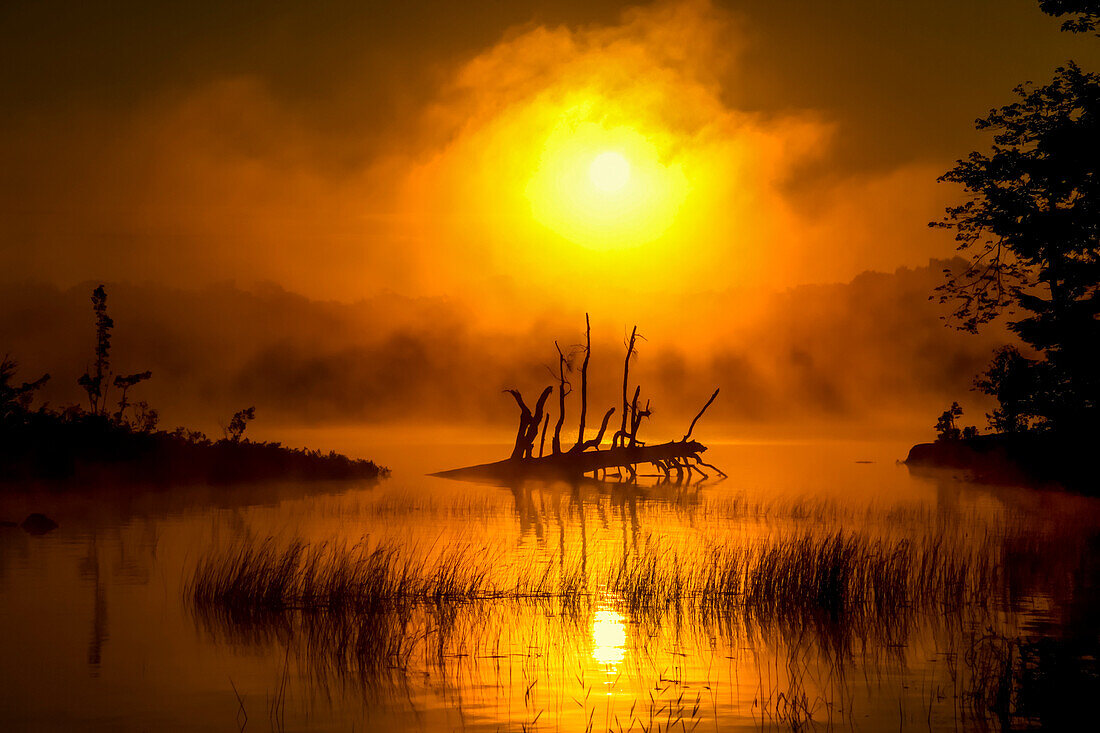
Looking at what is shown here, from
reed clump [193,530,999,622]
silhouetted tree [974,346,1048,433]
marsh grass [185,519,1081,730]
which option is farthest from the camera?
silhouetted tree [974,346,1048,433]

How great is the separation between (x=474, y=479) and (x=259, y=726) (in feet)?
165

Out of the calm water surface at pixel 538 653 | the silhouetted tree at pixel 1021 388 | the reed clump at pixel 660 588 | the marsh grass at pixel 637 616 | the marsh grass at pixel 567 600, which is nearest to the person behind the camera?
the calm water surface at pixel 538 653

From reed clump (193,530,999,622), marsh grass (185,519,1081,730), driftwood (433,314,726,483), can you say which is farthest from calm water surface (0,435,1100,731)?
driftwood (433,314,726,483)

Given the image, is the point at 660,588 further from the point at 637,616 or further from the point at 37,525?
the point at 37,525

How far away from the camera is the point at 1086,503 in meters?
42.9

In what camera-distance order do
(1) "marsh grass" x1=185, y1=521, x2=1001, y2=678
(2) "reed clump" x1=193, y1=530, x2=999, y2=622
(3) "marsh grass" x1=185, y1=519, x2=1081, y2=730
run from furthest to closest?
1. (2) "reed clump" x1=193, y1=530, x2=999, y2=622
2. (1) "marsh grass" x1=185, y1=521, x2=1001, y2=678
3. (3) "marsh grass" x1=185, y1=519, x2=1081, y2=730

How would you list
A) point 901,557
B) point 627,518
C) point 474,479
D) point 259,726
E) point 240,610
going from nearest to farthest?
point 259,726
point 240,610
point 901,557
point 627,518
point 474,479

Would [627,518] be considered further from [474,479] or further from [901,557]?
[474,479]

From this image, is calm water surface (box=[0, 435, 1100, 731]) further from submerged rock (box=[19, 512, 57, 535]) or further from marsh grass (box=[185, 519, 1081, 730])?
submerged rock (box=[19, 512, 57, 535])

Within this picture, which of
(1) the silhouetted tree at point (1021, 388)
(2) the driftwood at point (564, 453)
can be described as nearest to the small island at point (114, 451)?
(2) the driftwood at point (564, 453)

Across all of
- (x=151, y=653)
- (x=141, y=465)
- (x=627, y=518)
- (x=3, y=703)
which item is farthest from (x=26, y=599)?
(x=141, y=465)

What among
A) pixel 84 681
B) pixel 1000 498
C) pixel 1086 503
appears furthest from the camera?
pixel 1000 498

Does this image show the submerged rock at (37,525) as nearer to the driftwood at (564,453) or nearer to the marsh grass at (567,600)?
the marsh grass at (567,600)

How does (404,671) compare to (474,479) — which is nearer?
(404,671)
